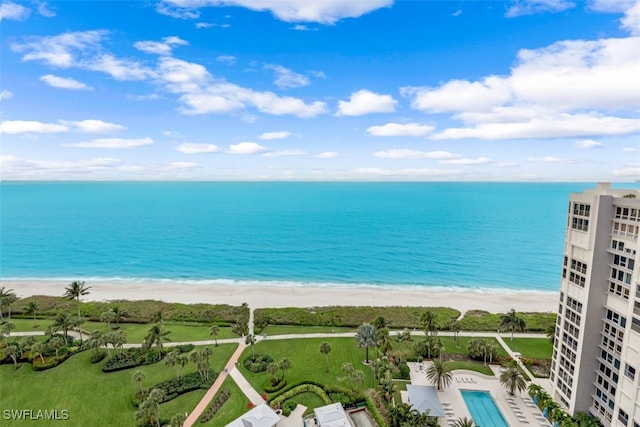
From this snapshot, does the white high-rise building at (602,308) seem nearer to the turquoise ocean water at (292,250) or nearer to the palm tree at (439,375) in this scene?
the palm tree at (439,375)

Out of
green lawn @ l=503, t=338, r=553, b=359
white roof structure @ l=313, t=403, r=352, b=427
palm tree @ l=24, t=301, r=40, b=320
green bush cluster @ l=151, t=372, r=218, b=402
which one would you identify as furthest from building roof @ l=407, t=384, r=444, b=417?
palm tree @ l=24, t=301, r=40, b=320

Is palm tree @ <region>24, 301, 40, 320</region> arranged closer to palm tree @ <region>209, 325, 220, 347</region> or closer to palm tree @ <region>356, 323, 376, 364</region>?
palm tree @ <region>209, 325, 220, 347</region>

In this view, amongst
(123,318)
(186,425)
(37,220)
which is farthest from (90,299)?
(37,220)

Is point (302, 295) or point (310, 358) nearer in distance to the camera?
point (310, 358)

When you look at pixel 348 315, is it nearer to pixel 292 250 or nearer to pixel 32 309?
pixel 292 250

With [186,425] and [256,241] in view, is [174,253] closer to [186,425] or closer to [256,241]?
[256,241]

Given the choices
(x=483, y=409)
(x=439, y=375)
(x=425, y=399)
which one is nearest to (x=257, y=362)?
(x=425, y=399)
